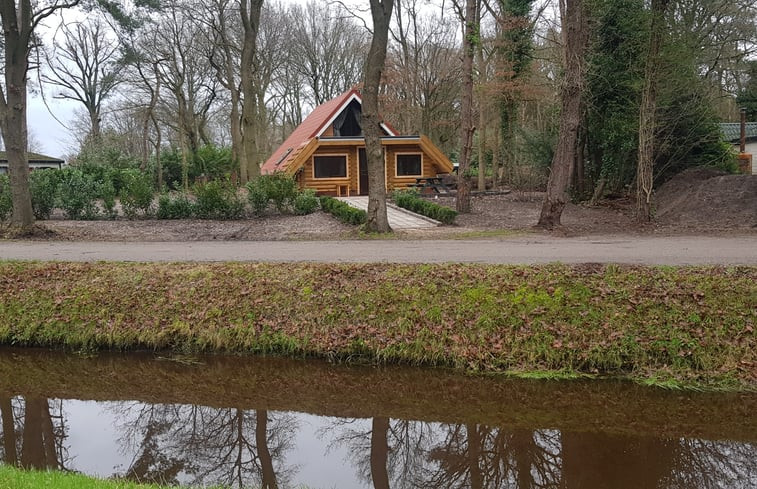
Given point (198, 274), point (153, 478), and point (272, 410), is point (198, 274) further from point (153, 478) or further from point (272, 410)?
point (153, 478)

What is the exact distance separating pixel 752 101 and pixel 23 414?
31488 mm

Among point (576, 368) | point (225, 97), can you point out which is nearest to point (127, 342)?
point (576, 368)

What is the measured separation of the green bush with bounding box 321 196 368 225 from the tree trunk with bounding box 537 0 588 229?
4.72m

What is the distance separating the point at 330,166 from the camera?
26.9 m

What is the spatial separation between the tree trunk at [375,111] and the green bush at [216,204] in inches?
217

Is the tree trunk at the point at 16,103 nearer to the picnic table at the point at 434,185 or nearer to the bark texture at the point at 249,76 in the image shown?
the bark texture at the point at 249,76

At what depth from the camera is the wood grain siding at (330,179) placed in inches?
1049

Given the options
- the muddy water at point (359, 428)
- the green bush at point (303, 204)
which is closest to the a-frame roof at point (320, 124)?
the green bush at point (303, 204)

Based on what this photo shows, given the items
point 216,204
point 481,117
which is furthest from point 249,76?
point 481,117

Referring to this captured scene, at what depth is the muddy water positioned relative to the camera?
201 inches

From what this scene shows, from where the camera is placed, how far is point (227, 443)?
5.88 meters

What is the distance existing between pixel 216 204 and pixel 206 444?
1373cm

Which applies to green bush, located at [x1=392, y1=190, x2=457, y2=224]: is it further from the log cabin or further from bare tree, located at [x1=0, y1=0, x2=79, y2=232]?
bare tree, located at [x1=0, y1=0, x2=79, y2=232]

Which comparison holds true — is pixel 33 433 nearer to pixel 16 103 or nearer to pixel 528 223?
pixel 16 103
